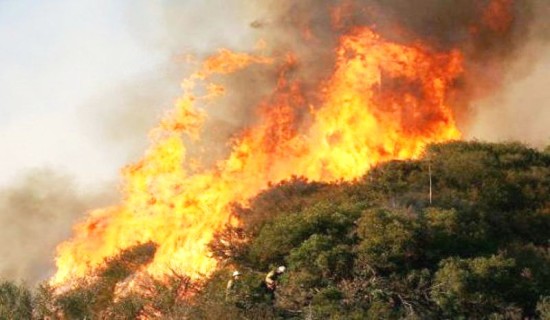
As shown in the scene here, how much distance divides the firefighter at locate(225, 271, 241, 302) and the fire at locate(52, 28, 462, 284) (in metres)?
6.43

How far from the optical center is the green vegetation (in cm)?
2930

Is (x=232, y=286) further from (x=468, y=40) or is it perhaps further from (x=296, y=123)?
(x=468, y=40)

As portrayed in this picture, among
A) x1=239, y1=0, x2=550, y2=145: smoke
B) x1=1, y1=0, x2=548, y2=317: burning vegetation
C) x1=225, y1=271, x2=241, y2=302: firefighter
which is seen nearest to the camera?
x1=225, y1=271, x2=241, y2=302: firefighter

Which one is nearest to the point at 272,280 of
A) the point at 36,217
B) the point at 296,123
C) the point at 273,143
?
the point at 273,143

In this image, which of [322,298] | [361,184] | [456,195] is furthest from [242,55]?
[322,298]

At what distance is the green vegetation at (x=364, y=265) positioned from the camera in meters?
29.3

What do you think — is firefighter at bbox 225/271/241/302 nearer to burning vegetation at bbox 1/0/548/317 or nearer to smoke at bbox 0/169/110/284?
burning vegetation at bbox 1/0/548/317

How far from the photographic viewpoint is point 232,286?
102ft

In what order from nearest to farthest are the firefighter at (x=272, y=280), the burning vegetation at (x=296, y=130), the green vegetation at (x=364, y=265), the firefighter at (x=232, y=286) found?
the green vegetation at (x=364, y=265), the firefighter at (x=232, y=286), the firefighter at (x=272, y=280), the burning vegetation at (x=296, y=130)

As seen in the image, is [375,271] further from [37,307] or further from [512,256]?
[37,307]

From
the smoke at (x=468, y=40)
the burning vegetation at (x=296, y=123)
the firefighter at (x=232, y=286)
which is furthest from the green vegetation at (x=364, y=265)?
the smoke at (x=468, y=40)

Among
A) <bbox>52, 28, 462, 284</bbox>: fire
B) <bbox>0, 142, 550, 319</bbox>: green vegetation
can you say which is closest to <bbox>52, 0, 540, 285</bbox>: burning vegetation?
<bbox>52, 28, 462, 284</bbox>: fire

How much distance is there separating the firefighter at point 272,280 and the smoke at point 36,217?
42.8m

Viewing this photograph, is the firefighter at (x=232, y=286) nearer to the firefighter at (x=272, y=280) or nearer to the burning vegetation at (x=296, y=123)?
the firefighter at (x=272, y=280)
